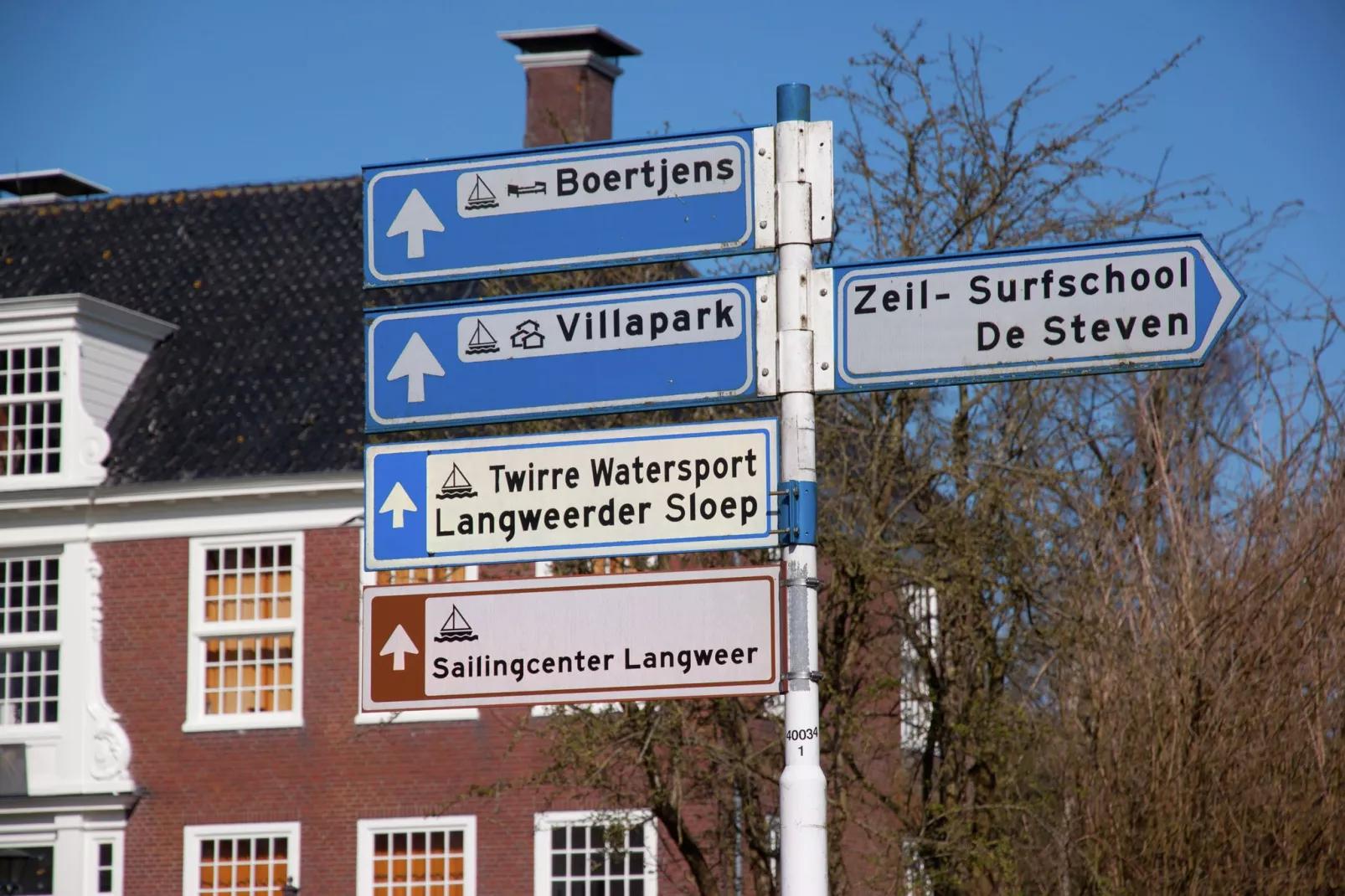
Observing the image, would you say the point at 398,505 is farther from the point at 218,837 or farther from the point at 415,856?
the point at 218,837

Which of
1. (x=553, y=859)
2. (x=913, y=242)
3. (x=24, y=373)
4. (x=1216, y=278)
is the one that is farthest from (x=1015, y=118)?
(x=24, y=373)

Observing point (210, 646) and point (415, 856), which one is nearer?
point (415, 856)

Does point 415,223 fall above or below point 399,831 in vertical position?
above

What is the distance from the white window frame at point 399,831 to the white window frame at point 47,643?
4.35 meters

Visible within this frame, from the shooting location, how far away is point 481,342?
5789 millimetres

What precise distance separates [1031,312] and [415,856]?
729 inches

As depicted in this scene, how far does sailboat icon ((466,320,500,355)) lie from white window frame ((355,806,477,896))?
57.0 feet

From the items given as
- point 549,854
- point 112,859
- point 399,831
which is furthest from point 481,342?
point 112,859

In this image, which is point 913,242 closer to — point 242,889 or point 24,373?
point 242,889

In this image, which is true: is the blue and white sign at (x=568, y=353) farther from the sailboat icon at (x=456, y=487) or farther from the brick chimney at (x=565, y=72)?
the brick chimney at (x=565, y=72)

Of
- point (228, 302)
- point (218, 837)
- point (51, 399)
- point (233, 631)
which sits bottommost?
point (218, 837)

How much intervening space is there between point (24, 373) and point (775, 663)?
21819 millimetres

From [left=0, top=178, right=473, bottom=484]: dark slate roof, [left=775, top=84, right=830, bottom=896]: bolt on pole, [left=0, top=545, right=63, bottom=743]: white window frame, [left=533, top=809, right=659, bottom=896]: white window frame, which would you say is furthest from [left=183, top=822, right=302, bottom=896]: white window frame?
[left=775, top=84, right=830, bottom=896]: bolt on pole

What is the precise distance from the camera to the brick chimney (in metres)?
26.5
